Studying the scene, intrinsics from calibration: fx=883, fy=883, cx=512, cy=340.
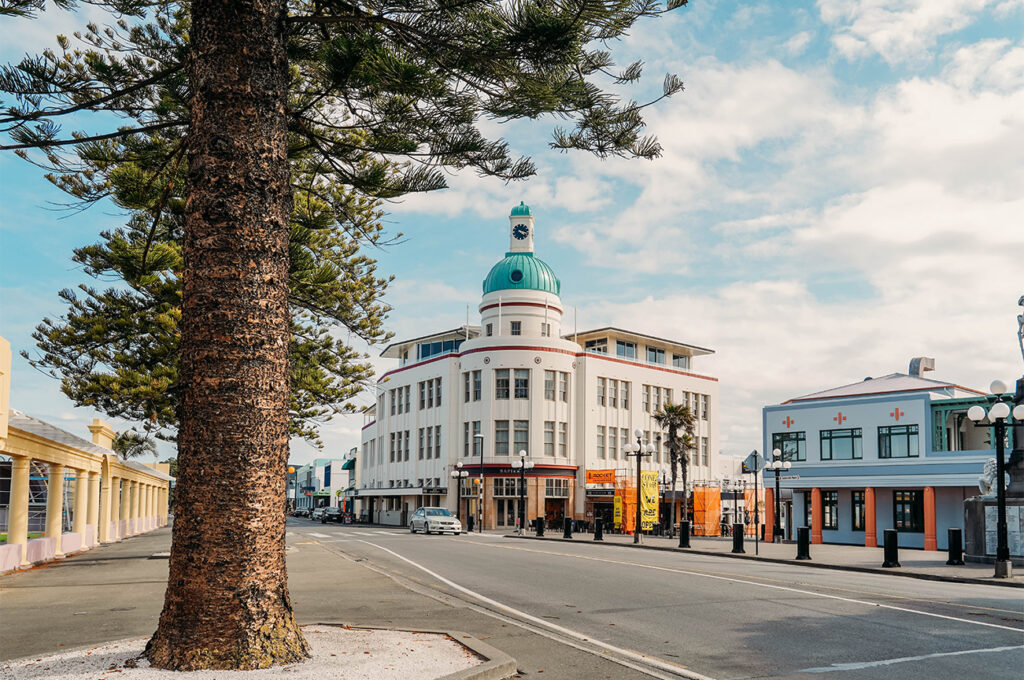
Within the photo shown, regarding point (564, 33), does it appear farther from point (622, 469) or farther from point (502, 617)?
point (622, 469)

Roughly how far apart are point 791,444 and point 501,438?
2312 centimetres

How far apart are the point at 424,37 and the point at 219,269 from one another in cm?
323

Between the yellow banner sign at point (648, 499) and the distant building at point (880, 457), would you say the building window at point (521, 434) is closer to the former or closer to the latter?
the yellow banner sign at point (648, 499)

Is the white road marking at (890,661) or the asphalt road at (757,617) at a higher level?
the white road marking at (890,661)

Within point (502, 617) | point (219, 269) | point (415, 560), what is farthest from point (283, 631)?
point (415, 560)

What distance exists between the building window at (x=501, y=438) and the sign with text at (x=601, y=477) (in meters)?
6.20

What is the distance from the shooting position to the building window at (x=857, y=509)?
42938 millimetres

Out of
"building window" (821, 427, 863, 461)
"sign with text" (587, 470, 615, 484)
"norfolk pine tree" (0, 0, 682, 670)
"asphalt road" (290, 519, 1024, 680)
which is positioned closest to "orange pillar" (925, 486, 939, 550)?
"building window" (821, 427, 863, 461)

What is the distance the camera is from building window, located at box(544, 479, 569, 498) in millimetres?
62750

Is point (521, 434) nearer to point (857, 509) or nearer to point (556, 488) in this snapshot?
point (556, 488)

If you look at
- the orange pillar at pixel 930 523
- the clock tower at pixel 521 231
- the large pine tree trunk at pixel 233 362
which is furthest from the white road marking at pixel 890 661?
the clock tower at pixel 521 231

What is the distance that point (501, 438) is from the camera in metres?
63.1

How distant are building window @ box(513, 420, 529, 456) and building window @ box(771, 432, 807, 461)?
2067cm

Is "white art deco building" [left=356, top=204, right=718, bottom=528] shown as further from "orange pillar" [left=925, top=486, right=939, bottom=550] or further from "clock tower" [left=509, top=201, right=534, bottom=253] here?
"orange pillar" [left=925, top=486, right=939, bottom=550]
